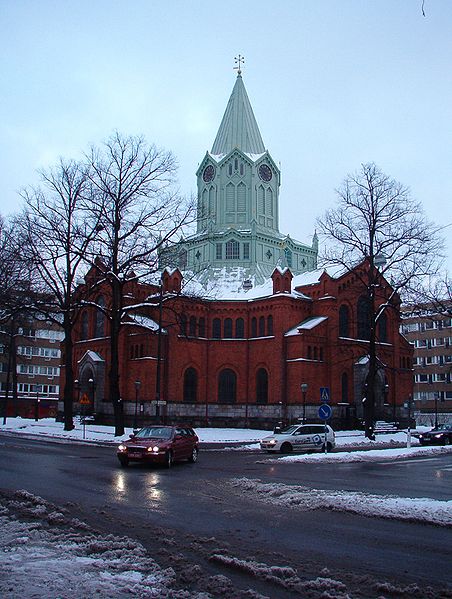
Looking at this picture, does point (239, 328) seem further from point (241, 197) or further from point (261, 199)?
point (261, 199)

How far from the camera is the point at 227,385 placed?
53.4m

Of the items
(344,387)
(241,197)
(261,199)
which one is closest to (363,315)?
(344,387)

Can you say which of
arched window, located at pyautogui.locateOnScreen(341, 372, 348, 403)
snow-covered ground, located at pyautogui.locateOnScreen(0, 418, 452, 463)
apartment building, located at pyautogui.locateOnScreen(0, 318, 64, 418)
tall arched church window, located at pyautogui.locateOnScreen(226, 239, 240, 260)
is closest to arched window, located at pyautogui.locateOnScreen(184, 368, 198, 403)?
snow-covered ground, located at pyautogui.locateOnScreen(0, 418, 452, 463)

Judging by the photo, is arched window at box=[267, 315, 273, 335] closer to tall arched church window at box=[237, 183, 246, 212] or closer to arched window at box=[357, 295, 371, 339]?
arched window at box=[357, 295, 371, 339]

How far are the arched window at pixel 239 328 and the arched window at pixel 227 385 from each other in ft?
9.91

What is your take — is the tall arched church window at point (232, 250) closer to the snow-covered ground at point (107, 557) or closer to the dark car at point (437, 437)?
the dark car at point (437, 437)

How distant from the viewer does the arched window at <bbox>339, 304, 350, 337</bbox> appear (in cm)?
5234

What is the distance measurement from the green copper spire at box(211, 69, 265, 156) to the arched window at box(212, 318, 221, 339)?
1861 cm

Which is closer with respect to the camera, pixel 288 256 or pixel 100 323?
pixel 100 323

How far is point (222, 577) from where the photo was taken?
694 cm

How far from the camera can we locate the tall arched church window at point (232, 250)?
200 ft

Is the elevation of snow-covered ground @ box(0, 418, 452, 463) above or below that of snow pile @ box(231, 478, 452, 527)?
below

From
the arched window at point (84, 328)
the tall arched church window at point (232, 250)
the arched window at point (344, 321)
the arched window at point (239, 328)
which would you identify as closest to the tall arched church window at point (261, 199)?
the tall arched church window at point (232, 250)

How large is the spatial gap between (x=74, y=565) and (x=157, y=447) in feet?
42.0
